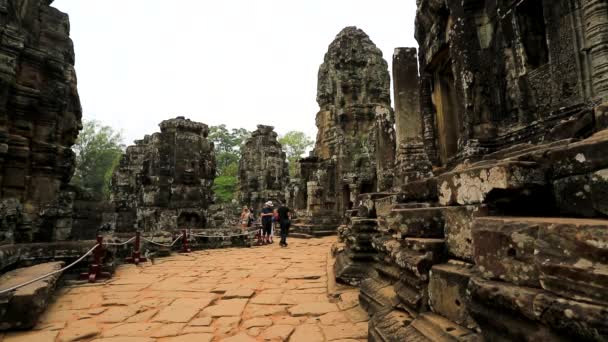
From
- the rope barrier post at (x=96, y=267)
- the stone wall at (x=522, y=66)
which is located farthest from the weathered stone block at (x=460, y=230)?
the rope barrier post at (x=96, y=267)

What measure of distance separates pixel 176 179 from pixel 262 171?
36.3 feet

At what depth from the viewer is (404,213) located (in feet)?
8.63

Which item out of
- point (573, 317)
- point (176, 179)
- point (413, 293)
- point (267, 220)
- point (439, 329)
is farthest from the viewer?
point (267, 220)

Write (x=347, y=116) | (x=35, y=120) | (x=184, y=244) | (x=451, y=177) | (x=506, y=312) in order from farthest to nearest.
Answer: (x=347, y=116) → (x=184, y=244) → (x=35, y=120) → (x=451, y=177) → (x=506, y=312)

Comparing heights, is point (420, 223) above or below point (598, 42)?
below

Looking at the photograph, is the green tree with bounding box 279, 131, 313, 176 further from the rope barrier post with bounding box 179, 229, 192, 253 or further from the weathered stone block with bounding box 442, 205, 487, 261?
the weathered stone block with bounding box 442, 205, 487, 261

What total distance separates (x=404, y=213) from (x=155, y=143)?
382 inches

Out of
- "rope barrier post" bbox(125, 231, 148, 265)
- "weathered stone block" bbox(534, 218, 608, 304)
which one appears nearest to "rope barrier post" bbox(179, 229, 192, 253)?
"rope barrier post" bbox(125, 231, 148, 265)

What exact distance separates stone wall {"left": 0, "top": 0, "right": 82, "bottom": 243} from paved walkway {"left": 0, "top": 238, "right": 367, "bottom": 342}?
5.05 ft

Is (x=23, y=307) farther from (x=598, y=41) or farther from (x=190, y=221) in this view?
(x=190, y=221)

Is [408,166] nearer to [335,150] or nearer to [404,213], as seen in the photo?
[404,213]

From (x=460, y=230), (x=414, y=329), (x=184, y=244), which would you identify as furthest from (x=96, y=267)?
(x=460, y=230)

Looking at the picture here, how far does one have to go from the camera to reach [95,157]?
3331cm

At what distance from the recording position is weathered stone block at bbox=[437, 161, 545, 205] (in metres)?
1.49
